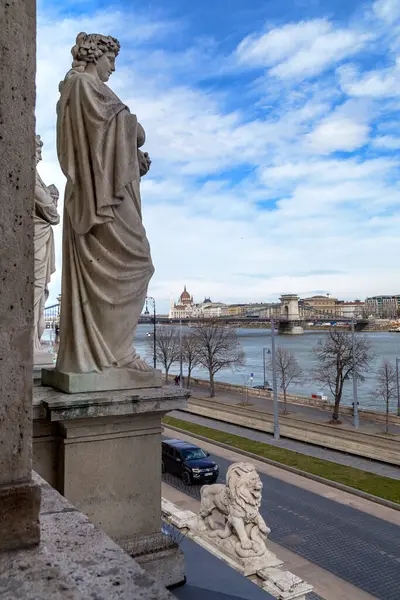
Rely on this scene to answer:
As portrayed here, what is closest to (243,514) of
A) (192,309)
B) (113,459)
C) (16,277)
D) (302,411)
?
(113,459)

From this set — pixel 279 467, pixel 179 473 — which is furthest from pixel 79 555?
pixel 279 467

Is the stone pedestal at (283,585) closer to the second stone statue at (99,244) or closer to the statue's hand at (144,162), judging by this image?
the second stone statue at (99,244)

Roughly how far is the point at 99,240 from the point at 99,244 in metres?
0.04

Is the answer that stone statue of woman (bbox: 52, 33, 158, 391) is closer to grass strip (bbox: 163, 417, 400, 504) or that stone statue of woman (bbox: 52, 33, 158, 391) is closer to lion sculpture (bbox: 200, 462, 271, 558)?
lion sculpture (bbox: 200, 462, 271, 558)

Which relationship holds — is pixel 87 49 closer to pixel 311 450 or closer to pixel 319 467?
pixel 319 467

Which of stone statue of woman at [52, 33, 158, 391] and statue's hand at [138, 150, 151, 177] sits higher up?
statue's hand at [138, 150, 151, 177]

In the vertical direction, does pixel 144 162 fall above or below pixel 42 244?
above

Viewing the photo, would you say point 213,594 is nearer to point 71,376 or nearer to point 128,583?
point 71,376

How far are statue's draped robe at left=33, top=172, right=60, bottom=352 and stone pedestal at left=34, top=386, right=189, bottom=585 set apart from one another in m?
4.02

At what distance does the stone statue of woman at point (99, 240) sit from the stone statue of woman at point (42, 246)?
315 centimetres

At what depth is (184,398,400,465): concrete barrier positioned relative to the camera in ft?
67.2

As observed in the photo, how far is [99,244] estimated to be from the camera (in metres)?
3.90

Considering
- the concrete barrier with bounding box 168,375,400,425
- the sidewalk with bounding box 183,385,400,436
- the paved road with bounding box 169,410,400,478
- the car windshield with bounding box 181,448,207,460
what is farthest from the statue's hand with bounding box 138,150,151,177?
the concrete barrier with bounding box 168,375,400,425

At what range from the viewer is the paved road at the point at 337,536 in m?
11.0
